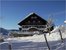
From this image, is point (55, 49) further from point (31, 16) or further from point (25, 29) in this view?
point (31, 16)

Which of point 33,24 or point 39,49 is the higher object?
point 39,49

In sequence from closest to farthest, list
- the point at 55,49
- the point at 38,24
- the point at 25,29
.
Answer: the point at 55,49, the point at 25,29, the point at 38,24

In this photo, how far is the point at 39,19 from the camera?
3700 centimetres

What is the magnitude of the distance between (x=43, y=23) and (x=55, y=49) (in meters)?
27.3

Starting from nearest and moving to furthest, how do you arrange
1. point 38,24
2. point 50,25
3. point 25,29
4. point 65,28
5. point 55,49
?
point 55,49 < point 65,28 < point 50,25 < point 25,29 < point 38,24

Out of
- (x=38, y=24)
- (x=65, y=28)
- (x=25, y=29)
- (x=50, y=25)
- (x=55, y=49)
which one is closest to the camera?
(x=55, y=49)

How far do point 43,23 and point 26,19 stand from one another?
3.59m

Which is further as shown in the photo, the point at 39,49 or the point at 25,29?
the point at 25,29

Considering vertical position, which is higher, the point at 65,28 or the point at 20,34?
the point at 65,28

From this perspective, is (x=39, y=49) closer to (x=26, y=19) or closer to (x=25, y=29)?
(x=25, y=29)

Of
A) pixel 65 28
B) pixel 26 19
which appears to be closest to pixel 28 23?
pixel 26 19

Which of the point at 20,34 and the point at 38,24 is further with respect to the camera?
the point at 38,24

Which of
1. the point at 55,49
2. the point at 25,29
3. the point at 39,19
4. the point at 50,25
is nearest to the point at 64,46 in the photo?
the point at 55,49

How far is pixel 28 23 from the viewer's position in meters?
37.1
